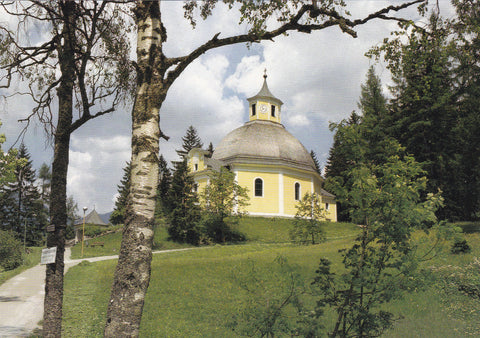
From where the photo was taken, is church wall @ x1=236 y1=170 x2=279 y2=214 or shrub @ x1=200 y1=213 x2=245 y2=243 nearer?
shrub @ x1=200 y1=213 x2=245 y2=243

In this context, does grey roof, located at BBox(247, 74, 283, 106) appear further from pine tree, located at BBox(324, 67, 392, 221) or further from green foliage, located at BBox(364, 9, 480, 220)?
pine tree, located at BBox(324, 67, 392, 221)

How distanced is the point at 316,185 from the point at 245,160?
1051 cm

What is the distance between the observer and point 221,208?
29500 millimetres

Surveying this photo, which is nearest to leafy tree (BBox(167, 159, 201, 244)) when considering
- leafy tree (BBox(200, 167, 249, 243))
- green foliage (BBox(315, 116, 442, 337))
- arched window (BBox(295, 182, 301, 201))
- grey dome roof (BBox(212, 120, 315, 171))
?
leafy tree (BBox(200, 167, 249, 243))

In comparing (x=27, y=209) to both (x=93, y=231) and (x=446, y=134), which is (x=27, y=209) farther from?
(x=446, y=134)

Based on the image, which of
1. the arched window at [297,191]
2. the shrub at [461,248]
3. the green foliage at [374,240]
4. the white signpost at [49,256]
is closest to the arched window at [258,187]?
the arched window at [297,191]

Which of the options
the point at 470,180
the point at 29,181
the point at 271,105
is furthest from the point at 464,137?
the point at 29,181

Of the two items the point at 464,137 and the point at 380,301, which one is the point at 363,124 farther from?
the point at 464,137

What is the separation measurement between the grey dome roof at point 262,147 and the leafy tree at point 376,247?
3367 centimetres

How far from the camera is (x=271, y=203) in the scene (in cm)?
3812

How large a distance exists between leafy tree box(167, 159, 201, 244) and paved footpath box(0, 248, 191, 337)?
1277 cm

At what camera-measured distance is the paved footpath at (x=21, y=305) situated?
8.58 metres

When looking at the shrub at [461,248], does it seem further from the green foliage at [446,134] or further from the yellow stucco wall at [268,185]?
the yellow stucco wall at [268,185]

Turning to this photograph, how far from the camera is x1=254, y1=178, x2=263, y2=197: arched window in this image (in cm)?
3831
